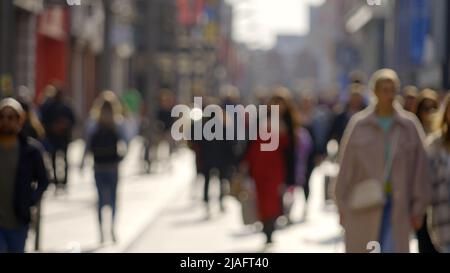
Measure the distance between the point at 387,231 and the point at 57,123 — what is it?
45.5 ft

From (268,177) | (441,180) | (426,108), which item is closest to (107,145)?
(268,177)

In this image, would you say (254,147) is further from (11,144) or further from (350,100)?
(11,144)

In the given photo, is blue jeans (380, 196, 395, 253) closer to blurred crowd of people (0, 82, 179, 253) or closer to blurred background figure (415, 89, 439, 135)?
blurred background figure (415, 89, 439, 135)

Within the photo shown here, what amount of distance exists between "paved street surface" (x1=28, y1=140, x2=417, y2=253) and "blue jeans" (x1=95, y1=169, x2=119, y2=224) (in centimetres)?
43

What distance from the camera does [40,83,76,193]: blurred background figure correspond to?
73.4 ft

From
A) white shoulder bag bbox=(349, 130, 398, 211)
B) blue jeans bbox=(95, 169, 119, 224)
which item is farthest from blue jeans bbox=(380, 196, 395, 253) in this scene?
blue jeans bbox=(95, 169, 119, 224)

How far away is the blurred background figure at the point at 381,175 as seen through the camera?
9.09 metres

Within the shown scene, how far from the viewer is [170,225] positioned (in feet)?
58.2

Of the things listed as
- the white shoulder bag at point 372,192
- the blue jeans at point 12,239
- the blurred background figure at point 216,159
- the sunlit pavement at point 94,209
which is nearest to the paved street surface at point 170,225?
the sunlit pavement at point 94,209

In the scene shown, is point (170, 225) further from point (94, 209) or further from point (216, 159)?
point (216, 159)

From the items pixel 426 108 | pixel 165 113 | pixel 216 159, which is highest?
pixel 426 108

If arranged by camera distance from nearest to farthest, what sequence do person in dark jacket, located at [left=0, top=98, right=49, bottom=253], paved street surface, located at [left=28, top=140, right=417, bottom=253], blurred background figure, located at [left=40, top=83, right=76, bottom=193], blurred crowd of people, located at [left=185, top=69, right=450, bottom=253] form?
blurred crowd of people, located at [left=185, top=69, right=450, bottom=253]
person in dark jacket, located at [left=0, top=98, right=49, bottom=253]
paved street surface, located at [left=28, top=140, right=417, bottom=253]
blurred background figure, located at [left=40, top=83, right=76, bottom=193]

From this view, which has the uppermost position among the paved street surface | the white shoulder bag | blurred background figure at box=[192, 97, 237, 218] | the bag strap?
the bag strap
